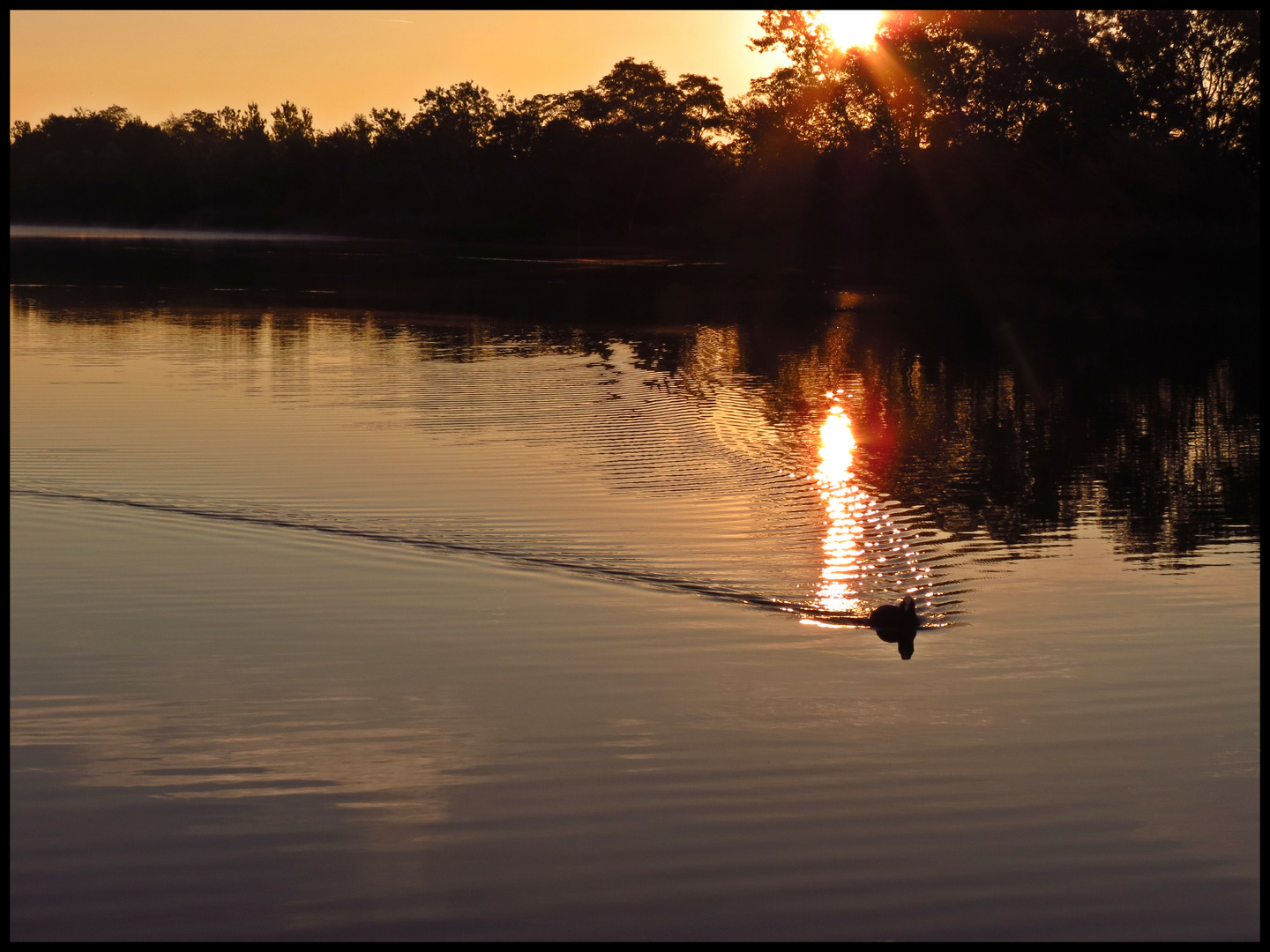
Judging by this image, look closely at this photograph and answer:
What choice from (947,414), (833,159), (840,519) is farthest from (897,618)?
(833,159)

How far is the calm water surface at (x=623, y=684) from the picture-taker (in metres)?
5.45

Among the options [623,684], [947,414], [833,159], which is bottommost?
[623,684]

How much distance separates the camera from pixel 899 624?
326 inches

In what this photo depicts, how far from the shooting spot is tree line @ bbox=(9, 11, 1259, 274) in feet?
165

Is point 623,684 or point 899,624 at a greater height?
point 899,624

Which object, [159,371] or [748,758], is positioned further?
[159,371]

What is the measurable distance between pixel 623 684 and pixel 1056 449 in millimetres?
9219

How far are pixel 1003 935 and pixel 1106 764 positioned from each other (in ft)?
5.53

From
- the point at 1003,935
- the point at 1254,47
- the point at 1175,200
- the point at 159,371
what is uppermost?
the point at 1254,47

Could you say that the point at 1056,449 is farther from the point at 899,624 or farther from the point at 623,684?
the point at 623,684

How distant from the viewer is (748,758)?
664 cm

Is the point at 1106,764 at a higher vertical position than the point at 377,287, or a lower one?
lower

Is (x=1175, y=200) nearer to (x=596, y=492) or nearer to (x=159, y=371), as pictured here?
(x=159, y=371)

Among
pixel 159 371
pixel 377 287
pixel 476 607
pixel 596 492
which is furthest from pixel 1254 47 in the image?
pixel 476 607
